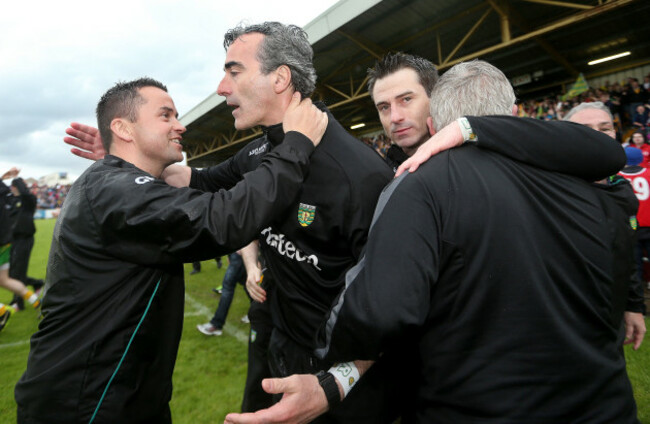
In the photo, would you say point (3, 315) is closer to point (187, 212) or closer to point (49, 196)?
point (187, 212)

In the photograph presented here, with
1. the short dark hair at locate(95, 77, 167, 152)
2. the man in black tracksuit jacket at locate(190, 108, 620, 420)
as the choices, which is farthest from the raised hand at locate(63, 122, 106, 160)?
the man in black tracksuit jacket at locate(190, 108, 620, 420)

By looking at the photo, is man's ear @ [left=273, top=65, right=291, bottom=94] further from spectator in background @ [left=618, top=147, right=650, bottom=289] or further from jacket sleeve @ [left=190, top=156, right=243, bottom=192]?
spectator in background @ [left=618, top=147, right=650, bottom=289]

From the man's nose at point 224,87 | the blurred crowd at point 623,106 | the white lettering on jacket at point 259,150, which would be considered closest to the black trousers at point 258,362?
the white lettering on jacket at point 259,150

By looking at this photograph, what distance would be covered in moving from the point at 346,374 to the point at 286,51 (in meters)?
1.61

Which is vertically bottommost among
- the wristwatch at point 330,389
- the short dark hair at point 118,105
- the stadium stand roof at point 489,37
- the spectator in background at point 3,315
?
the spectator in background at point 3,315

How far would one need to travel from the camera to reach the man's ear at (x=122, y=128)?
199cm

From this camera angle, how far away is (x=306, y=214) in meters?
1.68

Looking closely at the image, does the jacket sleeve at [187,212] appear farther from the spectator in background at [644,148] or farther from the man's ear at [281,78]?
the spectator in background at [644,148]

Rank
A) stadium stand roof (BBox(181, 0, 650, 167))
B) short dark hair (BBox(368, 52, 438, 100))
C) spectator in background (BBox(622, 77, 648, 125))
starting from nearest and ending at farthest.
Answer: short dark hair (BBox(368, 52, 438, 100)) → stadium stand roof (BBox(181, 0, 650, 167)) → spectator in background (BBox(622, 77, 648, 125))

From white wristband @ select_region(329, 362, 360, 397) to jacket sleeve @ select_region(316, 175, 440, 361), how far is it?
0.72 feet

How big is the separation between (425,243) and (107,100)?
203cm

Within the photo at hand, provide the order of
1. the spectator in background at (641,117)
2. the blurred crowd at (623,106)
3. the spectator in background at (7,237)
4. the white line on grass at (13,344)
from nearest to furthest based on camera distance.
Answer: the white line on grass at (13,344)
the spectator in background at (7,237)
the spectator in background at (641,117)
the blurred crowd at (623,106)

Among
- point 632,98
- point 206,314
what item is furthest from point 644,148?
point 206,314

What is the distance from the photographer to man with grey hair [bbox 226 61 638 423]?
40.3 inches
